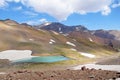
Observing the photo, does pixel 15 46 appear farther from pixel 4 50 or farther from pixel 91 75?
pixel 91 75

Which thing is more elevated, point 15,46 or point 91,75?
point 15,46

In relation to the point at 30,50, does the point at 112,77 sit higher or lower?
lower

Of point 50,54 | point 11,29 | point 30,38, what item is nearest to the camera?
point 50,54

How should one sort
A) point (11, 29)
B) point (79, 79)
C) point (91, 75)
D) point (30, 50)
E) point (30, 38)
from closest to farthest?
point (79, 79), point (91, 75), point (30, 50), point (30, 38), point (11, 29)

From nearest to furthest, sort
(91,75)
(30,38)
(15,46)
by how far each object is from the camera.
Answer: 1. (91,75)
2. (15,46)
3. (30,38)

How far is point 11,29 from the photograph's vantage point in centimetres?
18300

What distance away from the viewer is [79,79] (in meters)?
39.1

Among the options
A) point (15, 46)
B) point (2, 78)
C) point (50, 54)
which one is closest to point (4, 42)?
point (15, 46)

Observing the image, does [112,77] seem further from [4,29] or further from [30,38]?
Answer: [4,29]

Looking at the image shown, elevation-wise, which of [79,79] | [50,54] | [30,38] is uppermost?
[30,38]

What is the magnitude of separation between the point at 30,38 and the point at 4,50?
31927 mm

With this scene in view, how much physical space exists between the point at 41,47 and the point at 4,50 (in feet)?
58.8

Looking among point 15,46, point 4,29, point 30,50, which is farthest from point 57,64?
point 4,29

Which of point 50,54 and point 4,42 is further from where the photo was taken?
point 4,42
